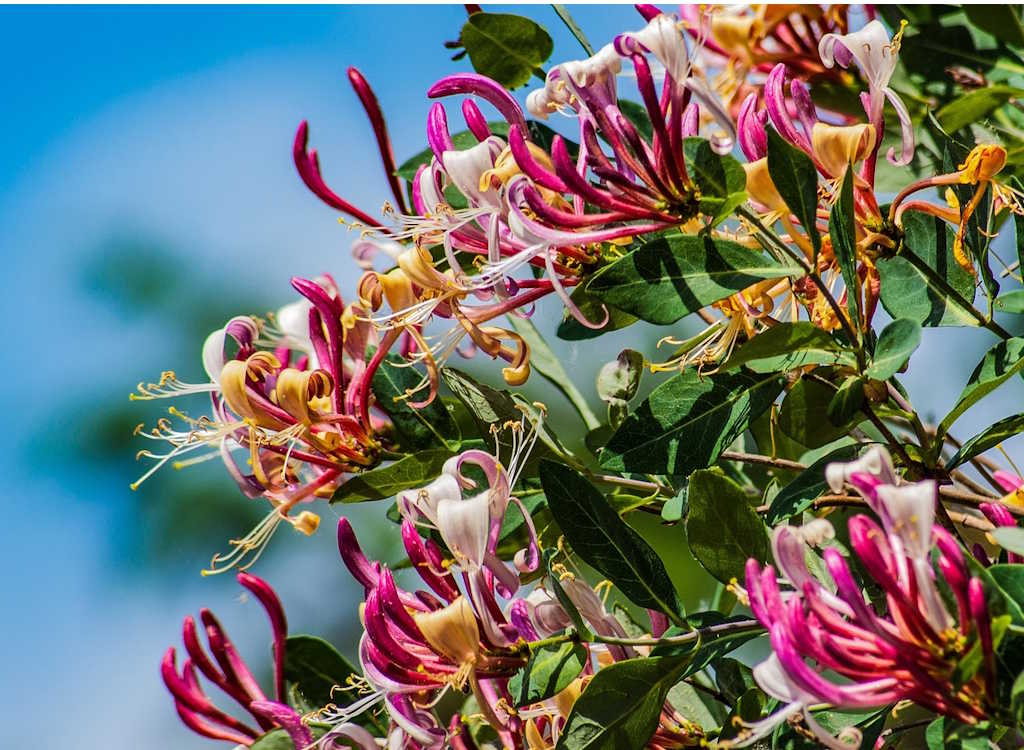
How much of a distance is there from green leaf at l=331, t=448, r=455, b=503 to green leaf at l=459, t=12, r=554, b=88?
1.19 feet

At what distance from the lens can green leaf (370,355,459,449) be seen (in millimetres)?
1113

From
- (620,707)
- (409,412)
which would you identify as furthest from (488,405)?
(620,707)

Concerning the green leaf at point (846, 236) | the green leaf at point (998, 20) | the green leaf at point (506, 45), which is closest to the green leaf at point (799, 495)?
the green leaf at point (846, 236)

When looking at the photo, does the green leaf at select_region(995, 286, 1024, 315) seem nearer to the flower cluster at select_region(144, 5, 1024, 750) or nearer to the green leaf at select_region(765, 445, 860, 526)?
the flower cluster at select_region(144, 5, 1024, 750)

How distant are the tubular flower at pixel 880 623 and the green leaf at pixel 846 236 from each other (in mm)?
169

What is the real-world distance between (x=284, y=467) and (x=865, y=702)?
0.55 metres

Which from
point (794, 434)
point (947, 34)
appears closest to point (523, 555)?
point (794, 434)

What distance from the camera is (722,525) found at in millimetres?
848

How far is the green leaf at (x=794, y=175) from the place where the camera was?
31.8 inches

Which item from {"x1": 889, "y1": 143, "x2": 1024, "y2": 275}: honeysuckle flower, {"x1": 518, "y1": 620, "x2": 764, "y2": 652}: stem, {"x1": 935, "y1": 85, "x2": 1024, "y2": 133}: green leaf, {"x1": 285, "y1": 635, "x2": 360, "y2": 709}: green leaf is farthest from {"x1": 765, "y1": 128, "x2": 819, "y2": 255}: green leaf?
{"x1": 285, "y1": 635, "x2": 360, "y2": 709}: green leaf

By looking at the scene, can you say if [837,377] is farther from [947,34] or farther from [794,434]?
[947,34]

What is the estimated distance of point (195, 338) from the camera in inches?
205

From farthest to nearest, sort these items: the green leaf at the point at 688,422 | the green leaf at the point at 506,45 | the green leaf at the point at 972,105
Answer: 1. the green leaf at the point at 972,105
2. the green leaf at the point at 506,45
3. the green leaf at the point at 688,422

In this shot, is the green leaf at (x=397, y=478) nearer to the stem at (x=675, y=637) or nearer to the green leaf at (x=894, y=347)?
the stem at (x=675, y=637)
